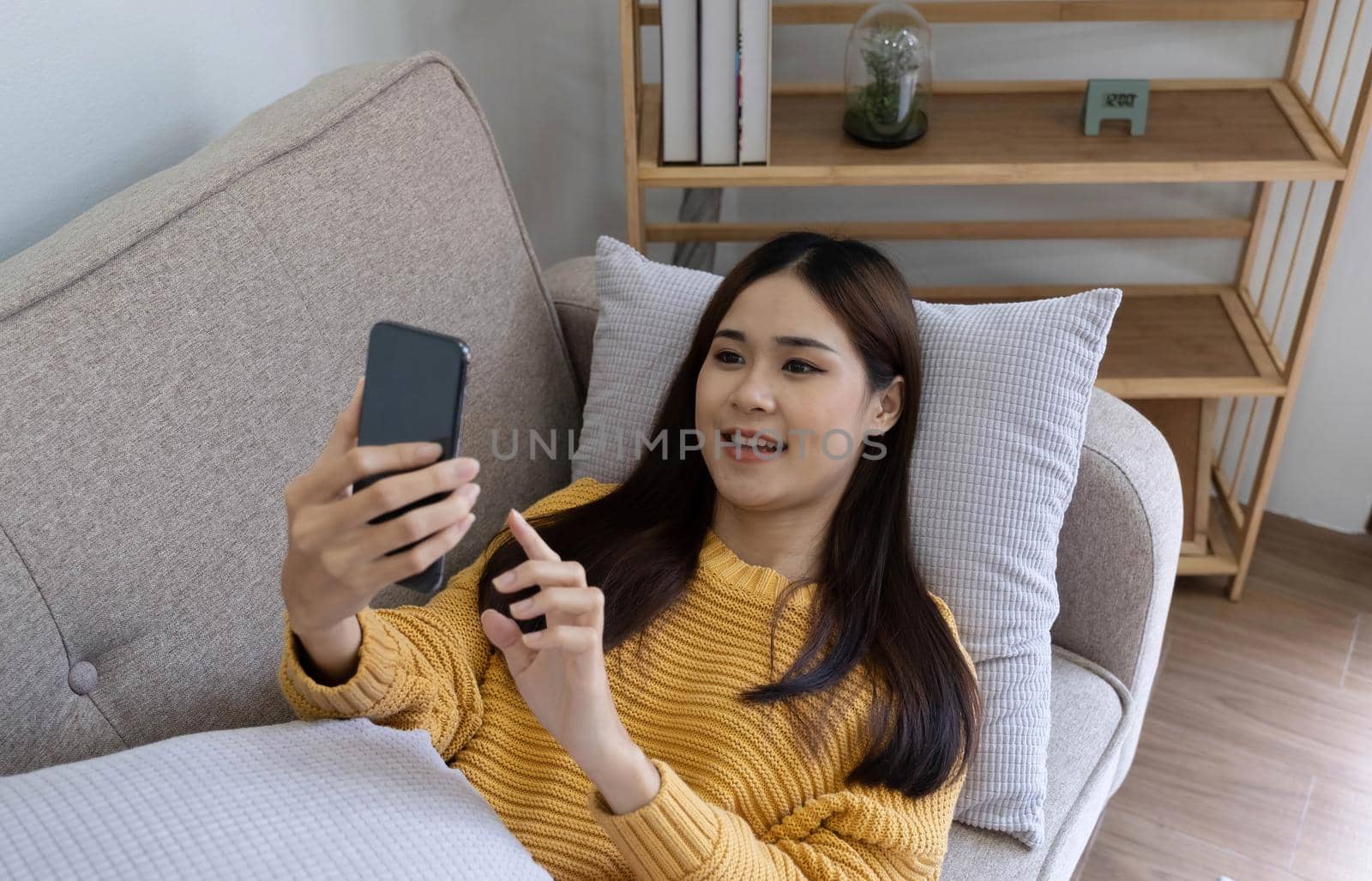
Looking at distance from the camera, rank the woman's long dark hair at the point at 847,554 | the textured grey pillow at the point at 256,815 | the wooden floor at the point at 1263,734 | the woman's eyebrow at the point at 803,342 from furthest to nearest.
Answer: the wooden floor at the point at 1263,734
the woman's eyebrow at the point at 803,342
the woman's long dark hair at the point at 847,554
the textured grey pillow at the point at 256,815

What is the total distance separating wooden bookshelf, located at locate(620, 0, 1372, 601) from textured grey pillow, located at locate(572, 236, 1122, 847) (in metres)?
0.47

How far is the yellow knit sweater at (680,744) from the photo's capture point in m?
0.96

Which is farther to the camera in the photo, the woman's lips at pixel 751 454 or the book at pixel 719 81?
the book at pixel 719 81

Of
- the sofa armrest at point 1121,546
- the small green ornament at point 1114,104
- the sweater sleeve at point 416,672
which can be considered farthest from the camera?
the small green ornament at point 1114,104

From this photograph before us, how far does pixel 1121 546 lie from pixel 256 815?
0.93 meters

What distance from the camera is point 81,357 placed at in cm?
97

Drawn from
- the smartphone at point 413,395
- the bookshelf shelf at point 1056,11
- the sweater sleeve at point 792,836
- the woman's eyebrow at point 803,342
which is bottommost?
the sweater sleeve at point 792,836

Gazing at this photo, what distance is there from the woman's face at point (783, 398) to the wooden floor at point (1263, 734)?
84cm

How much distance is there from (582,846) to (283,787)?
0.33m

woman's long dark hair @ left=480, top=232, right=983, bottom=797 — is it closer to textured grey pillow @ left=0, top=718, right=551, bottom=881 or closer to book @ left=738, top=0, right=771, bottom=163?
textured grey pillow @ left=0, top=718, right=551, bottom=881

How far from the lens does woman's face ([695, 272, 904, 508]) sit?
117 centimetres

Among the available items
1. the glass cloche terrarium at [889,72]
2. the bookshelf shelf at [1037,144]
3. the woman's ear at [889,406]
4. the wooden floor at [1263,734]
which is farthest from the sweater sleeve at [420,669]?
the wooden floor at [1263,734]

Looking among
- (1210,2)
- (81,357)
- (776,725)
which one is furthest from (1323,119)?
(81,357)
